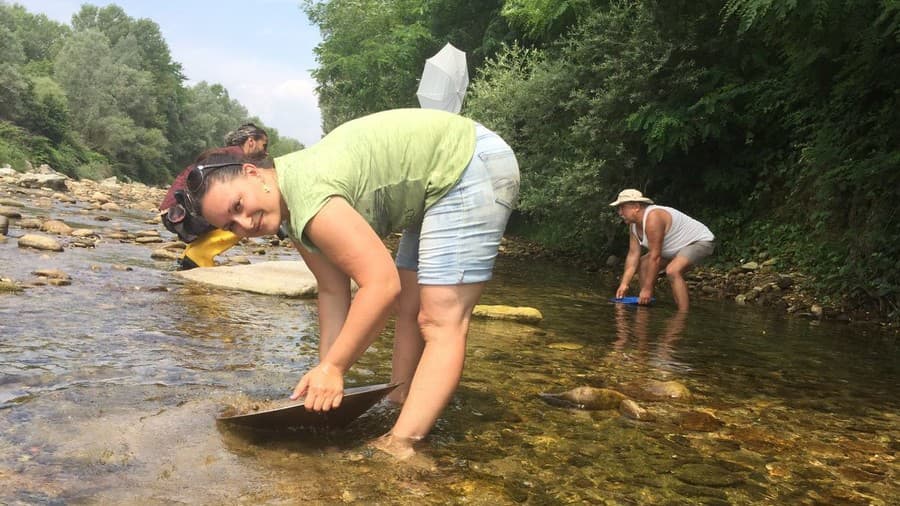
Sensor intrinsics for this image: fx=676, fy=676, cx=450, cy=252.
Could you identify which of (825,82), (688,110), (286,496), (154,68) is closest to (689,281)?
(688,110)

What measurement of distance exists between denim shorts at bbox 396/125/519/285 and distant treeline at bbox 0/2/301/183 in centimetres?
3367

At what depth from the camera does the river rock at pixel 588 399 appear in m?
3.14

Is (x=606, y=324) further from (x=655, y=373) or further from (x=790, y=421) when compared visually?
(x=790, y=421)

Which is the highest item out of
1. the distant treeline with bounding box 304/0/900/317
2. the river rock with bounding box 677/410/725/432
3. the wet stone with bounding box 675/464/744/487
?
the distant treeline with bounding box 304/0/900/317

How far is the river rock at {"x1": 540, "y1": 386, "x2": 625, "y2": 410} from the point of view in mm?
3143

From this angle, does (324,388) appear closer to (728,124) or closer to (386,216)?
(386,216)

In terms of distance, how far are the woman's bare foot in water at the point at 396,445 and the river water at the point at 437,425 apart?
0.15 ft

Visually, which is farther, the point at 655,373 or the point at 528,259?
the point at 528,259

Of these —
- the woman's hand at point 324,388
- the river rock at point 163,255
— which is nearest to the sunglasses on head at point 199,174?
the woman's hand at point 324,388

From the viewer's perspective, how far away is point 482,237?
2.48 meters

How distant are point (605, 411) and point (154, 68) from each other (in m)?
82.1

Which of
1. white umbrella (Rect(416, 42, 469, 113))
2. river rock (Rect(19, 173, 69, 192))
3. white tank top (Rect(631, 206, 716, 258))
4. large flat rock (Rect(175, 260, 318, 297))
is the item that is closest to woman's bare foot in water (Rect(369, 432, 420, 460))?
large flat rock (Rect(175, 260, 318, 297))

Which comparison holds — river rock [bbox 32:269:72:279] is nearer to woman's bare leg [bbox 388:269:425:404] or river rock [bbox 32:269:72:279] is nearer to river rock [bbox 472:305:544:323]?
river rock [bbox 472:305:544:323]

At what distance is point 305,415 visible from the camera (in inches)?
94.3
